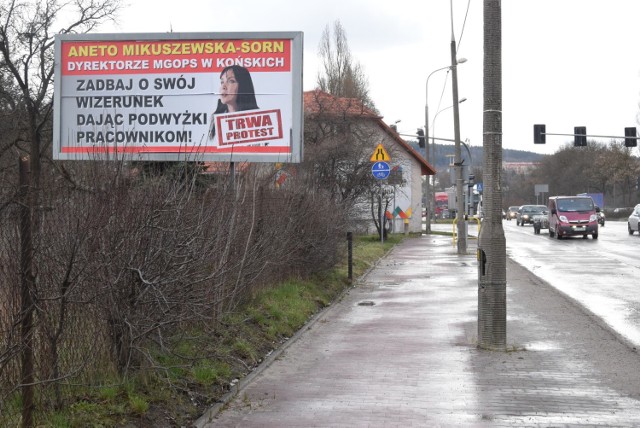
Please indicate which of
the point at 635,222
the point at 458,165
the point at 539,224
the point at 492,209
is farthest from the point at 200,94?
the point at 539,224

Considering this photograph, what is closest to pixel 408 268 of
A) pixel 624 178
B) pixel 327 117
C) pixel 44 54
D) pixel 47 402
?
pixel 327 117

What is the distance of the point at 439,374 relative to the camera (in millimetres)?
8242

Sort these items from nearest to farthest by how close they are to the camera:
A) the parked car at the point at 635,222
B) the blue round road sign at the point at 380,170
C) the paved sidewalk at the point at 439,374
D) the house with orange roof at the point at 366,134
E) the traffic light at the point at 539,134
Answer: the paved sidewalk at the point at 439,374, the blue round road sign at the point at 380,170, the house with orange roof at the point at 366,134, the parked car at the point at 635,222, the traffic light at the point at 539,134

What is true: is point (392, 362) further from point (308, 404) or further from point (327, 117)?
point (327, 117)

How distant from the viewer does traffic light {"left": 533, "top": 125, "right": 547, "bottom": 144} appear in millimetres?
45156

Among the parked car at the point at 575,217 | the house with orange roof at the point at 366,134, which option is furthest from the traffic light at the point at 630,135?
the house with orange roof at the point at 366,134

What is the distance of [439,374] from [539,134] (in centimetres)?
3900

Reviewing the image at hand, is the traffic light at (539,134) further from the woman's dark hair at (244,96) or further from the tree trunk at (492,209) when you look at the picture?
the tree trunk at (492,209)

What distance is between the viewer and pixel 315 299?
13789 millimetres

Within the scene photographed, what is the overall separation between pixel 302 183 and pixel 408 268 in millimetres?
7961

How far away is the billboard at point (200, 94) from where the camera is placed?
1448 centimetres

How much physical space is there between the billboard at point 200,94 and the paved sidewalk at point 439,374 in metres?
3.45

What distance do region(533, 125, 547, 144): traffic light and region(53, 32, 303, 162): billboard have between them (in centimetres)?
3296

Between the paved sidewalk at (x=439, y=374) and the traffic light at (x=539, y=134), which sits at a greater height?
the traffic light at (x=539, y=134)
